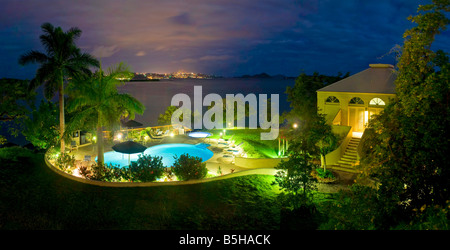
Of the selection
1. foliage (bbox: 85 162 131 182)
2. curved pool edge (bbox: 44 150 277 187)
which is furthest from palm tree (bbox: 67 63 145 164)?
curved pool edge (bbox: 44 150 277 187)

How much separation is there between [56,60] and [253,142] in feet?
42.7

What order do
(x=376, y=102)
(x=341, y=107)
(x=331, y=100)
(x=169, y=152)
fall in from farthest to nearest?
(x=331, y=100)
(x=169, y=152)
(x=341, y=107)
(x=376, y=102)

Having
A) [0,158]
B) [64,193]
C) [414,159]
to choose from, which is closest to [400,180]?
[414,159]

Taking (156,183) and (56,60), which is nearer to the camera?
(156,183)

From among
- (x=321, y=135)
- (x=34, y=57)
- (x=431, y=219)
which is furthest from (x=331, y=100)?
(x=34, y=57)

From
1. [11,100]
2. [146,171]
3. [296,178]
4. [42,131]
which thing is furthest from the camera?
[11,100]

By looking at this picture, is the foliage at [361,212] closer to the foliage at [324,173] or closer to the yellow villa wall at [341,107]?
the foliage at [324,173]

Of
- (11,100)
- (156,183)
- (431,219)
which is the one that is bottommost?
(156,183)

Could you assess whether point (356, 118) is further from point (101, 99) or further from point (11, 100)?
point (11, 100)

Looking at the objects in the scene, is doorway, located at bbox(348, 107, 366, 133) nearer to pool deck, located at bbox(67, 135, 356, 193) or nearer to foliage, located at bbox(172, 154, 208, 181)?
pool deck, located at bbox(67, 135, 356, 193)

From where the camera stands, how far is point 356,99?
20156 mm

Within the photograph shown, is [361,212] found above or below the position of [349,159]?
above

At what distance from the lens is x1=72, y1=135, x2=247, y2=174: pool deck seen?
51.8 ft
